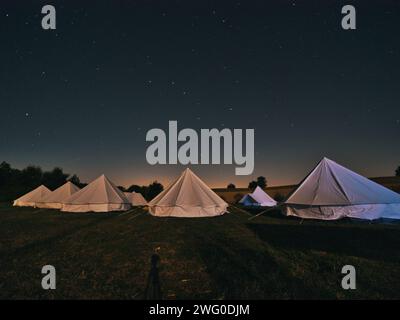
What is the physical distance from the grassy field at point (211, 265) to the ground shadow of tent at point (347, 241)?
0.03 metres

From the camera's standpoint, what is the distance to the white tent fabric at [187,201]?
16562 millimetres

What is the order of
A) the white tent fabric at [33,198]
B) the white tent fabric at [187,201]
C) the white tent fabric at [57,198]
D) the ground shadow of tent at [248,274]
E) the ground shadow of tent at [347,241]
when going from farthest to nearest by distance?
the white tent fabric at [33,198] → the white tent fabric at [57,198] → the white tent fabric at [187,201] → the ground shadow of tent at [347,241] → the ground shadow of tent at [248,274]

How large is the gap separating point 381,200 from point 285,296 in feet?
40.0

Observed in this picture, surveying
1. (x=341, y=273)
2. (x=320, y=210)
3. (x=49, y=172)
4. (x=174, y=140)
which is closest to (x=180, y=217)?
(x=174, y=140)

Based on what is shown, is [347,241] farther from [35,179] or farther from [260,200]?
[35,179]

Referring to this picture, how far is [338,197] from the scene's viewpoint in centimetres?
1388

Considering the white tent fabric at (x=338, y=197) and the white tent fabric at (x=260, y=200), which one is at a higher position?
the white tent fabric at (x=338, y=197)

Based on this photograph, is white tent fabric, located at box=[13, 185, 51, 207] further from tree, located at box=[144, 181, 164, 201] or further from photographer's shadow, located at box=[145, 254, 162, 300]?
photographer's shadow, located at box=[145, 254, 162, 300]

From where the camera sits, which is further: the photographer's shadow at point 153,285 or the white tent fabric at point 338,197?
the white tent fabric at point 338,197

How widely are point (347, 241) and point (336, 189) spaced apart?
6.40 metres

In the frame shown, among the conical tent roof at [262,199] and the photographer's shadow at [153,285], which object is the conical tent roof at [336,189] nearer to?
the photographer's shadow at [153,285]

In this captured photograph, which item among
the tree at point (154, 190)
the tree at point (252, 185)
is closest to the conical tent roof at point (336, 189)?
Answer: the tree at point (154, 190)
